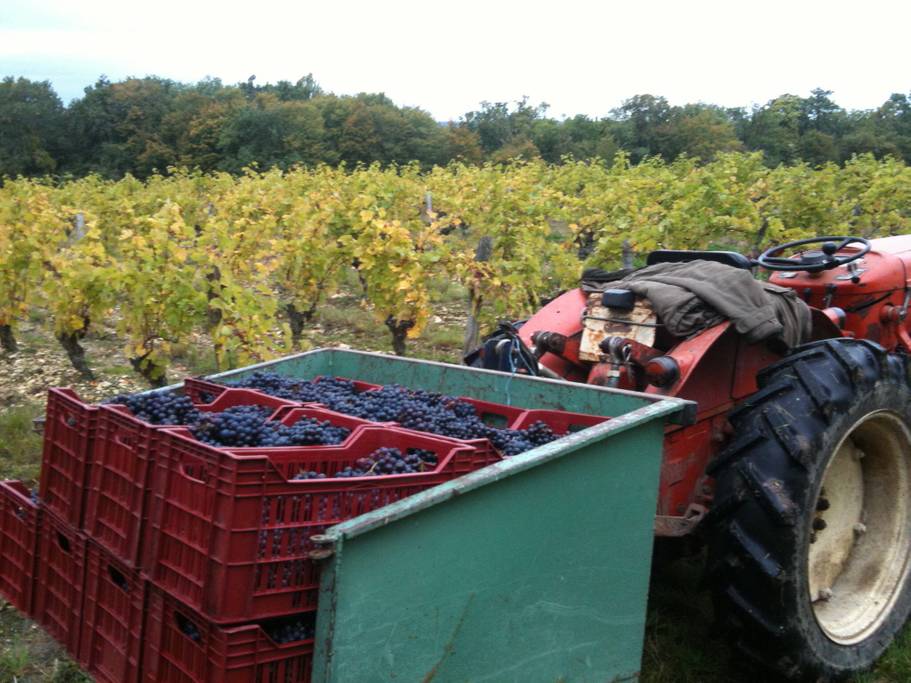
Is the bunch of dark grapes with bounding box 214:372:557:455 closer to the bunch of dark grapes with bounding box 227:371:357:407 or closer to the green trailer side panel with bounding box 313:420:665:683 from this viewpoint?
the bunch of dark grapes with bounding box 227:371:357:407

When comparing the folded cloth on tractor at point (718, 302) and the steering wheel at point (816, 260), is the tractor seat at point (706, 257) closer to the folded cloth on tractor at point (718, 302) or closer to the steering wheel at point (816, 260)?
the folded cloth on tractor at point (718, 302)

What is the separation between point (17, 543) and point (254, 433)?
3.13 ft

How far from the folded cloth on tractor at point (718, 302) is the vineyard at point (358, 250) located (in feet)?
10.8

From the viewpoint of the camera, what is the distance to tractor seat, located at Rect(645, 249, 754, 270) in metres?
3.49

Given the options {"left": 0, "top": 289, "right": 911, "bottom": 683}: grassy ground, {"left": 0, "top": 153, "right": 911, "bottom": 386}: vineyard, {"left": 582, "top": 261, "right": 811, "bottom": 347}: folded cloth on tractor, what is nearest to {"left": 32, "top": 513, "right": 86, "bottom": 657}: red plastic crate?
{"left": 0, "top": 289, "right": 911, "bottom": 683}: grassy ground

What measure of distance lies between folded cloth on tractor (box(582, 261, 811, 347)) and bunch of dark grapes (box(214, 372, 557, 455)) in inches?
25.0

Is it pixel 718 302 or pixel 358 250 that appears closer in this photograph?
pixel 718 302

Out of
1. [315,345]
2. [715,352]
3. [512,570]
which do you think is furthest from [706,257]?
[315,345]

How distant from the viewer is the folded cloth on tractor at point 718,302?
297 cm

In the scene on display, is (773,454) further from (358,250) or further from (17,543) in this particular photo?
(358,250)

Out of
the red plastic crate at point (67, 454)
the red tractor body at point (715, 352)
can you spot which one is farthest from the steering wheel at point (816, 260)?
the red plastic crate at point (67, 454)

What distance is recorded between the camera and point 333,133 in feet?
141

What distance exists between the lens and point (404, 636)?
197 centimetres

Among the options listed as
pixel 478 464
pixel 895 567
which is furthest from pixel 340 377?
pixel 895 567
